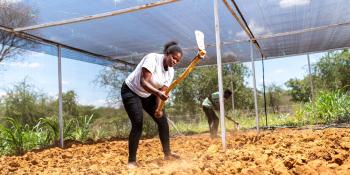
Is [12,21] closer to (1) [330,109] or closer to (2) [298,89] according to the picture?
(1) [330,109]

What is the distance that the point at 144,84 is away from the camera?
3.10 m

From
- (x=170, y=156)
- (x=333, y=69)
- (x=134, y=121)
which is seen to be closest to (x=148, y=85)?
(x=134, y=121)

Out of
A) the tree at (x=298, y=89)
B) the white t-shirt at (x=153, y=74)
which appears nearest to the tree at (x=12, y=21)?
the white t-shirt at (x=153, y=74)

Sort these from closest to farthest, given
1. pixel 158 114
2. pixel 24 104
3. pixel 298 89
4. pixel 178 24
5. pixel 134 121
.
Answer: pixel 134 121
pixel 158 114
pixel 178 24
pixel 24 104
pixel 298 89

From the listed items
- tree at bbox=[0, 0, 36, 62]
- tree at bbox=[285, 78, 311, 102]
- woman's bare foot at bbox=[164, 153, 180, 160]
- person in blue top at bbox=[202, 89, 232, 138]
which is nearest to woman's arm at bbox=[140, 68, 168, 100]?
woman's bare foot at bbox=[164, 153, 180, 160]

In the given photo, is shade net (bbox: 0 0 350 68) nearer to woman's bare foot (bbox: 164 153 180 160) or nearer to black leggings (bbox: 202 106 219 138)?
black leggings (bbox: 202 106 219 138)

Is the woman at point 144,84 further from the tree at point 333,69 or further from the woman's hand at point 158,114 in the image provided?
the tree at point 333,69

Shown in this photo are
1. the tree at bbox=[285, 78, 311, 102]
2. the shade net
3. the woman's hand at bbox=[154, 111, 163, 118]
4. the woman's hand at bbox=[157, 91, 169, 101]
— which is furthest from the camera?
the tree at bbox=[285, 78, 311, 102]

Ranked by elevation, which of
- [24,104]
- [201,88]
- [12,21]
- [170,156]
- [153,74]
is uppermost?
[12,21]

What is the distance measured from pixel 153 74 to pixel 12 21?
9.34ft

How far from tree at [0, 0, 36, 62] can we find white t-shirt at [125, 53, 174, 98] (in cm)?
231

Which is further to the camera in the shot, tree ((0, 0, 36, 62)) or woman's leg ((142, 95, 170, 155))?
tree ((0, 0, 36, 62))

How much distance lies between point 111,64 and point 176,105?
307 cm

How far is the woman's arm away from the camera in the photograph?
3.07 m
